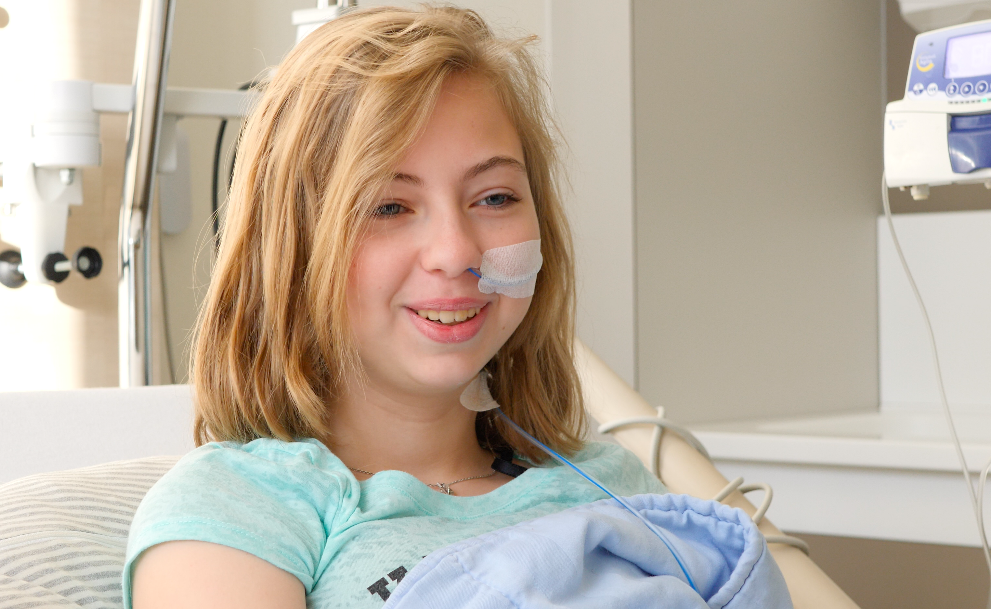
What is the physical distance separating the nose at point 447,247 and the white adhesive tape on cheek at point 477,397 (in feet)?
0.55

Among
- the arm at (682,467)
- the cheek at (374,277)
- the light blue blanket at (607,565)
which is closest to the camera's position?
the light blue blanket at (607,565)

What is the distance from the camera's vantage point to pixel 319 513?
69 centimetres

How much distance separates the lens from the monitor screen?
4.11ft

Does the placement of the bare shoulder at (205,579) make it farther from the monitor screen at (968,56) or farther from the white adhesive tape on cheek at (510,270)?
the monitor screen at (968,56)

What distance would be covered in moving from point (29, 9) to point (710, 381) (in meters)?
1.33

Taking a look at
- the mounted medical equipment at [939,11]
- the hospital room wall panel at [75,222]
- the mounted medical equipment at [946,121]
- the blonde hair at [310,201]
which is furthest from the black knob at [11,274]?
the mounted medical equipment at [939,11]

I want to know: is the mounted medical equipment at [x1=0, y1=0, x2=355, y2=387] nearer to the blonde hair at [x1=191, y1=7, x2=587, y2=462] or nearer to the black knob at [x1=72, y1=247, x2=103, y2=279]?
the black knob at [x1=72, y1=247, x2=103, y2=279]

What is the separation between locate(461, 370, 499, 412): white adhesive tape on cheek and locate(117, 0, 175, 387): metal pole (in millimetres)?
540

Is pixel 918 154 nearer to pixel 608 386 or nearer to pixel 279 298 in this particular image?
pixel 608 386

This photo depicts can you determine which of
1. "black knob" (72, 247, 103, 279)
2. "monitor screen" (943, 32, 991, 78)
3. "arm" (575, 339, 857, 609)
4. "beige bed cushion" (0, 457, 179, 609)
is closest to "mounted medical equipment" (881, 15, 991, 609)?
"monitor screen" (943, 32, 991, 78)

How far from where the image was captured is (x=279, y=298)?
2.51ft

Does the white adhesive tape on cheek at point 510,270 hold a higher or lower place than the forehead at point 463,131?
lower

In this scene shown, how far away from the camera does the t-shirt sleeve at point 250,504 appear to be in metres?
0.61

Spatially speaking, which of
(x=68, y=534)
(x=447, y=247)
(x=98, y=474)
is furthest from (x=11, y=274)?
(x=447, y=247)
